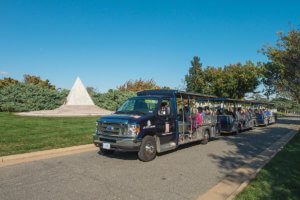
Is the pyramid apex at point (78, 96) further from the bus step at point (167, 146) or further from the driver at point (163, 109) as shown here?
the bus step at point (167, 146)

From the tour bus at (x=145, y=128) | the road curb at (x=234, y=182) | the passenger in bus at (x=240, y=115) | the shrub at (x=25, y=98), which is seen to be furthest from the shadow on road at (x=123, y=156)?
the shrub at (x=25, y=98)

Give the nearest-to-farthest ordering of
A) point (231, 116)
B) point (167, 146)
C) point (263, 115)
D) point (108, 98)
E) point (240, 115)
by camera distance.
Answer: point (167, 146) → point (231, 116) → point (240, 115) → point (263, 115) → point (108, 98)

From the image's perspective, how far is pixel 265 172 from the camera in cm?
582

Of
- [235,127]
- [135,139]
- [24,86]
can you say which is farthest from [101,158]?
[24,86]

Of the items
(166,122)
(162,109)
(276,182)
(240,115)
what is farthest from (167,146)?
(240,115)

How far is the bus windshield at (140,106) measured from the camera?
785 cm

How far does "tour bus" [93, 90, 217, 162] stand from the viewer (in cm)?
680

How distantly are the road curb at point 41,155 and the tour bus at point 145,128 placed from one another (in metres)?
1.31

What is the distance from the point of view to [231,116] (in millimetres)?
14586

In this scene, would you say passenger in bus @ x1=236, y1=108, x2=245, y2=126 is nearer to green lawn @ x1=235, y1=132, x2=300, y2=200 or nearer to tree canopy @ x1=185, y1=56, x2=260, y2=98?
green lawn @ x1=235, y1=132, x2=300, y2=200

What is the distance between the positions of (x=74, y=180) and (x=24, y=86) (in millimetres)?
26326

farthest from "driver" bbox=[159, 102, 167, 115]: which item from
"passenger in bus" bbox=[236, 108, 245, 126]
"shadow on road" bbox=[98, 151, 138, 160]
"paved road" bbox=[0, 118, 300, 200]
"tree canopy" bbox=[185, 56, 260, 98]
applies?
"tree canopy" bbox=[185, 56, 260, 98]

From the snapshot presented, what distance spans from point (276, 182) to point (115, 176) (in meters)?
3.90

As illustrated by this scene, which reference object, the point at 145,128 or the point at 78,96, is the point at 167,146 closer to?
the point at 145,128
